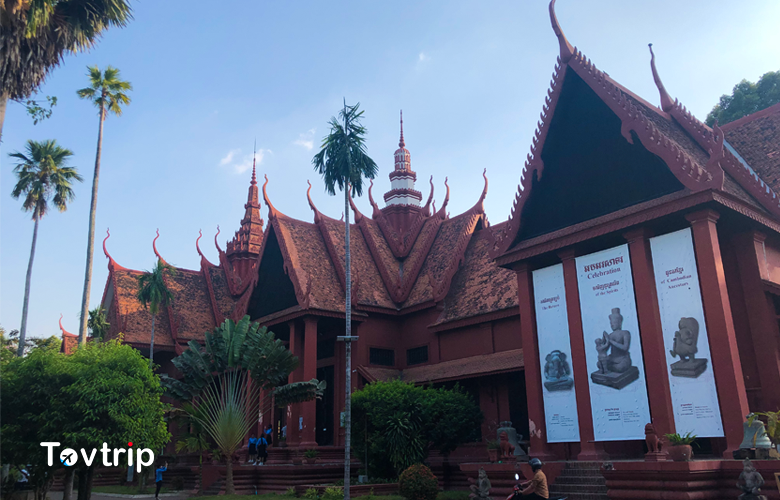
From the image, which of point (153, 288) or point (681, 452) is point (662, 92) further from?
point (153, 288)

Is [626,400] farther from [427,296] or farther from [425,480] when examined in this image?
[427,296]

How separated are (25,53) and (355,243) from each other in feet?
56.2

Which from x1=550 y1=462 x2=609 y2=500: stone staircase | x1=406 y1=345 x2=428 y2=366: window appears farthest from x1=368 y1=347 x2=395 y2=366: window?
x1=550 y1=462 x2=609 y2=500: stone staircase

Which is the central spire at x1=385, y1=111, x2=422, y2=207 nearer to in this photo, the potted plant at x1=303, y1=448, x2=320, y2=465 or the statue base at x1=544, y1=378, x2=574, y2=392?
the potted plant at x1=303, y1=448, x2=320, y2=465

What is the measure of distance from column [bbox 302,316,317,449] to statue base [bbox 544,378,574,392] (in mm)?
10331

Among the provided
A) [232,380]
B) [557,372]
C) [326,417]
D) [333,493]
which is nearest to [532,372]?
[557,372]

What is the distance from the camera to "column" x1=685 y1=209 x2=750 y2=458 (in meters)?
11.8

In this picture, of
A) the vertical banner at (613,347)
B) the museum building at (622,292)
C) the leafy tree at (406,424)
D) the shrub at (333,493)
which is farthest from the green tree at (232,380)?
the vertical banner at (613,347)

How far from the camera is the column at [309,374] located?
22953 millimetres

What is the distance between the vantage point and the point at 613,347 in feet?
46.6

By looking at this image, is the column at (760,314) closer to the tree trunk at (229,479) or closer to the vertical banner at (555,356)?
Result: the vertical banner at (555,356)

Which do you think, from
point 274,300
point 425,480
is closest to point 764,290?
point 425,480

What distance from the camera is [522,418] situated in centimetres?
2030

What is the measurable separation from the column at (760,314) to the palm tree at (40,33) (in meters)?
16.0
